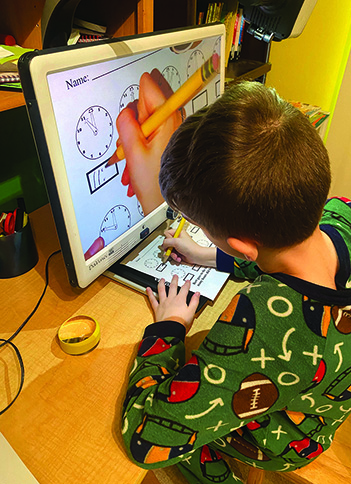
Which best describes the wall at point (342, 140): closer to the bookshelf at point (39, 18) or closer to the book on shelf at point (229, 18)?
the book on shelf at point (229, 18)

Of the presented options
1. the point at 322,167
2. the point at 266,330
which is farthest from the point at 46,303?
the point at 322,167

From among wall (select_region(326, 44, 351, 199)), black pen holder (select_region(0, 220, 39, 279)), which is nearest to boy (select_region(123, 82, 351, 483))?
black pen holder (select_region(0, 220, 39, 279))

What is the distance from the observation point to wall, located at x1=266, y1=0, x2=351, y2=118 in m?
1.84

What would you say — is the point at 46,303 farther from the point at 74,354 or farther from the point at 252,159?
the point at 252,159

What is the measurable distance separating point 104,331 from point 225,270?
313 millimetres

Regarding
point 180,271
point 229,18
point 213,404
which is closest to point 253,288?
point 213,404

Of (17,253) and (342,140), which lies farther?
(342,140)

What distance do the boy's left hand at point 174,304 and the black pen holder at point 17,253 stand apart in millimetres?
301

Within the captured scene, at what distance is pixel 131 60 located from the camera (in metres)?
0.67

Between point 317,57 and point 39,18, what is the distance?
1636mm

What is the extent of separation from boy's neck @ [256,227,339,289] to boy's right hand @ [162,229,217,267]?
0.27 meters

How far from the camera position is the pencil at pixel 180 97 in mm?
778

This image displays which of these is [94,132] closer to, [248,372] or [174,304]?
[174,304]

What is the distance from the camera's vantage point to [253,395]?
51 centimetres
